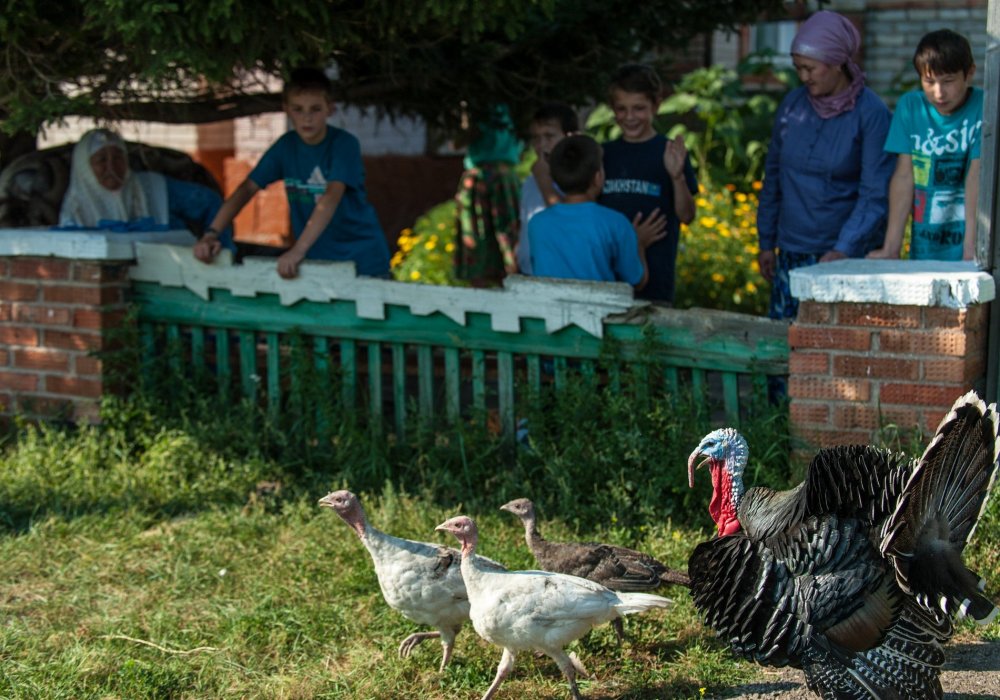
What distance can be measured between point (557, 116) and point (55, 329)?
289 cm

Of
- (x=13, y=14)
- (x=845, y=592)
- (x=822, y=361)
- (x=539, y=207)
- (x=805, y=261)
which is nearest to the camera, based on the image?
(x=845, y=592)

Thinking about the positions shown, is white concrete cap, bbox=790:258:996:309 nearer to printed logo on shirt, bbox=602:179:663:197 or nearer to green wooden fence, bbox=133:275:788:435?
green wooden fence, bbox=133:275:788:435

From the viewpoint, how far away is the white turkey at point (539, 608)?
12.2 feet

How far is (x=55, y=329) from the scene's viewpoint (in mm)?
6465

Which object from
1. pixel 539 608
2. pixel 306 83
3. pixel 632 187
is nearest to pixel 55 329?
pixel 306 83

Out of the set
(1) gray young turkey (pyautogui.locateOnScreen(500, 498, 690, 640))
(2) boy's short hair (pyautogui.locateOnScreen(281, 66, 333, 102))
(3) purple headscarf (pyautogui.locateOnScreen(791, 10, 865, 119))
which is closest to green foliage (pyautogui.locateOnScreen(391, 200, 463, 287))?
(2) boy's short hair (pyautogui.locateOnScreen(281, 66, 333, 102))

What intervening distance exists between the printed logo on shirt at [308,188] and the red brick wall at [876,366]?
2.63m

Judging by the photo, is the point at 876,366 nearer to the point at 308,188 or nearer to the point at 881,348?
the point at 881,348

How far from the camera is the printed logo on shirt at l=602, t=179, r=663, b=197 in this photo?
20.0 ft

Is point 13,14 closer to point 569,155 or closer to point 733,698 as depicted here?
point 569,155

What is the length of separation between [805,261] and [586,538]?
1.84 m

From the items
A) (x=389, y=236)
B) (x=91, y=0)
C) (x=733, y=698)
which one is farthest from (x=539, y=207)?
(x=389, y=236)

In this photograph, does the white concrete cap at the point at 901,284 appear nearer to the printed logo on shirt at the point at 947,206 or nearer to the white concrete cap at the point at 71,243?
the printed logo on shirt at the point at 947,206

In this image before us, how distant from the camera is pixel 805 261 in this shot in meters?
5.98
